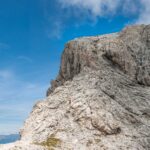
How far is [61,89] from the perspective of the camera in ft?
182

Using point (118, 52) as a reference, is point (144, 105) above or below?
below

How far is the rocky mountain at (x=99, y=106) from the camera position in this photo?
145 feet

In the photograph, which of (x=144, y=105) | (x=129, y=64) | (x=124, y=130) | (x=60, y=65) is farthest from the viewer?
(x=60, y=65)

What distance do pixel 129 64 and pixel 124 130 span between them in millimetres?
21133

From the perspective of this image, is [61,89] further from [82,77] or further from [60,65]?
[60,65]

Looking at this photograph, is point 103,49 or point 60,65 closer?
point 103,49

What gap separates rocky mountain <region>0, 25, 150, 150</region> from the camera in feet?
145

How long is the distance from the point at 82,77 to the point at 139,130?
1470cm

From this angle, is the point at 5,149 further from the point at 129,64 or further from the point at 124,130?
the point at 129,64

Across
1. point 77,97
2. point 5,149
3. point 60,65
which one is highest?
point 60,65

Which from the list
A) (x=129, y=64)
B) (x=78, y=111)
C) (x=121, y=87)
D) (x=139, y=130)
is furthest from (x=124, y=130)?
(x=129, y=64)

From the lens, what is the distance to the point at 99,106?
48.1 m

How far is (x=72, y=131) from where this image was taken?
46.1 m

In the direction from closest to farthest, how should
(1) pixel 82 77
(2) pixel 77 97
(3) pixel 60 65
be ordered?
(2) pixel 77 97 → (1) pixel 82 77 → (3) pixel 60 65
